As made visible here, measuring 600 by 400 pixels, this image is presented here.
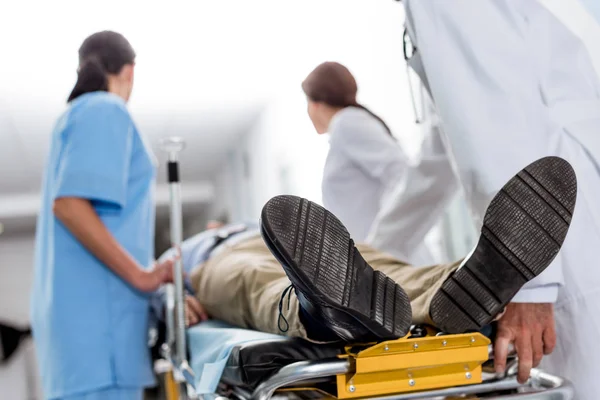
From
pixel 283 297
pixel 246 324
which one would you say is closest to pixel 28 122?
pixel 246 324

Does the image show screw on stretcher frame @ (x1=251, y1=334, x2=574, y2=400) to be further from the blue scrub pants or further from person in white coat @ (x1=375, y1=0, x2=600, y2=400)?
the blue scrub pants

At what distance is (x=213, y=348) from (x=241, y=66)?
0.75 m

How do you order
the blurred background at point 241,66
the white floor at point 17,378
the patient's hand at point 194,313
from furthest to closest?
the white floor at point 17,378 → the patient's hand at point 194,313 → the blurred background at point 241,66

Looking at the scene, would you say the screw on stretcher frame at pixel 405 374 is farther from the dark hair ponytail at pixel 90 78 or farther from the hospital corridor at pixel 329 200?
the dark hair ponytail at pixel 90 78

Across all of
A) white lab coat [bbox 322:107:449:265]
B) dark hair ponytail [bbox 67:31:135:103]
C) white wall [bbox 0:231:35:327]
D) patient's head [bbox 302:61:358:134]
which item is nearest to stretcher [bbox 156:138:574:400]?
white lab coat [bbox 322:107:449:265]

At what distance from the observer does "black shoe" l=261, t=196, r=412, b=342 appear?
625 millimetres

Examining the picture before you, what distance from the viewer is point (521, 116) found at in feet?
3.02

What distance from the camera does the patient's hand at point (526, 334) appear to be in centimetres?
81

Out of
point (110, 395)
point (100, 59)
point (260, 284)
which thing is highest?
point (100, 59)

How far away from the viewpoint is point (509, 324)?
838 mm

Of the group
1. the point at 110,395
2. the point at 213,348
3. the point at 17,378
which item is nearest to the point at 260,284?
the point at 213,348

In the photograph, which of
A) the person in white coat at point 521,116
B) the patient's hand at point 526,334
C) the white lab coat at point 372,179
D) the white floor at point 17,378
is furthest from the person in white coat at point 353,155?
the white floor at point 17,378

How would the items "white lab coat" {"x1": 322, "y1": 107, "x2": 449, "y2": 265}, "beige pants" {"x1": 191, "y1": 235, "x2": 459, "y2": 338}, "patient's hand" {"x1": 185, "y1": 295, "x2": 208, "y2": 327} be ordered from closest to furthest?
"beige pants" {"x1": 191, "y1": 235, "x2": 459, "y2": 338}, "white lab coat" {"x1": 322, "y1": 107, "x2": 449, "y2": 265}, "patient's hand" {"x1": 185, "y1": 295, "x2": 208, "y2": 327}

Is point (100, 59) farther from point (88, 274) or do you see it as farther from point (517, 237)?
point (517, 237)
